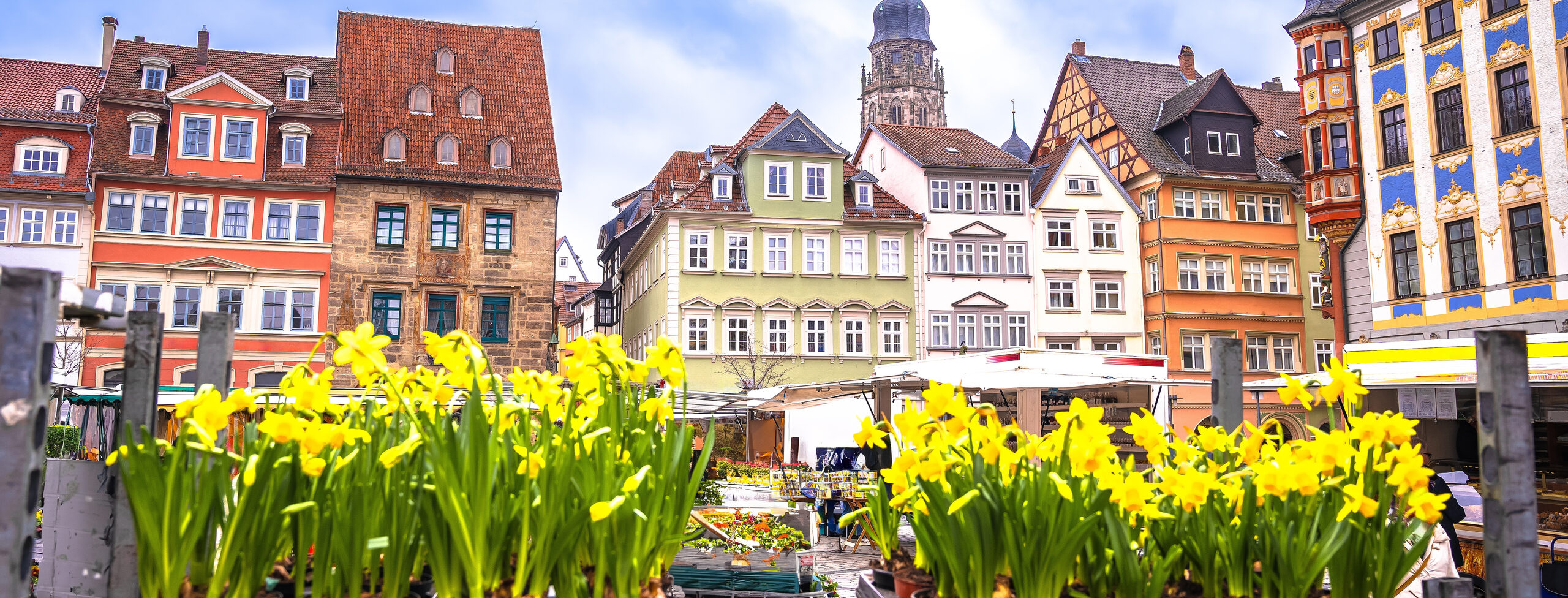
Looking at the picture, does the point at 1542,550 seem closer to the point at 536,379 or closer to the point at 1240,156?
the point at 536,379

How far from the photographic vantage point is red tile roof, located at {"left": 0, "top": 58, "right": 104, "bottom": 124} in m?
28.3

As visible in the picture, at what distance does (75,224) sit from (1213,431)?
3122 centimetres

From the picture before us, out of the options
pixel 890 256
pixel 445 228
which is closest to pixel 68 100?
pixel 445 228

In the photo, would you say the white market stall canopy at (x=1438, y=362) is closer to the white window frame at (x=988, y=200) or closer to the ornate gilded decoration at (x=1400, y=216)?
the ornate gilded decoration at (x=1400, y=216)

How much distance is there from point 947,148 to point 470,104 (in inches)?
622

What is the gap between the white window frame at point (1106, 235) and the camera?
35.1 m

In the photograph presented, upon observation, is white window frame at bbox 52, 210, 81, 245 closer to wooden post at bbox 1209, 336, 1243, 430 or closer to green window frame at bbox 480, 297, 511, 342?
green window frame at bbox 480, 297, 511, 342

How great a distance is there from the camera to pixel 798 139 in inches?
1316

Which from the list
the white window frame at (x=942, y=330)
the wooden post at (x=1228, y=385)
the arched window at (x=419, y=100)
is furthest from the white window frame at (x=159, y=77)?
the wooden post at (x=1228, y=385)

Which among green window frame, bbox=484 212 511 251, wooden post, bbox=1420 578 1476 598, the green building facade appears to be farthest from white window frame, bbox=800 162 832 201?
wooden post, bbox=1420 578 1476 598

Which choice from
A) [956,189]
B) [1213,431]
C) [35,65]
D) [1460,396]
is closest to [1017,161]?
[956,189]

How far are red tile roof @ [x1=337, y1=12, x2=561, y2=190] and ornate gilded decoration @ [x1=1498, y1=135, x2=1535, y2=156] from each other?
22372mm

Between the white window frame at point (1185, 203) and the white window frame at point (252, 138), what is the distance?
27.5 meters

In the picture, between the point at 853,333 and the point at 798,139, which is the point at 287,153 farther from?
the point at 853,333
